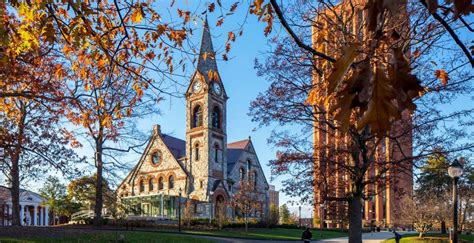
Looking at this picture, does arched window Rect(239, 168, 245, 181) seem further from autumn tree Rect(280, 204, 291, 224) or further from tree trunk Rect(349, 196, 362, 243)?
tree trunk Rect(349, 196, 362, 243)

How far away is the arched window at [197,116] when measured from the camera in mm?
53250

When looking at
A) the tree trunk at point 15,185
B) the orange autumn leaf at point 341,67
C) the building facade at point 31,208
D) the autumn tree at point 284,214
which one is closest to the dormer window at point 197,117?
the building facade at point 31,208

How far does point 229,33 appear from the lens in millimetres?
6723

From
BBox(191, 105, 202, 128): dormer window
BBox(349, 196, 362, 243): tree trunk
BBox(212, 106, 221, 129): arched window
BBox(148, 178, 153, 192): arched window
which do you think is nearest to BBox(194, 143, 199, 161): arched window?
BBox(191, 105, 202, 128): dormer window

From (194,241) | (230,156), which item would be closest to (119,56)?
(194,241)

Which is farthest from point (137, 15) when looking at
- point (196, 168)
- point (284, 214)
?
point (284, 214)

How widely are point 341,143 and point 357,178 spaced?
1.89 m

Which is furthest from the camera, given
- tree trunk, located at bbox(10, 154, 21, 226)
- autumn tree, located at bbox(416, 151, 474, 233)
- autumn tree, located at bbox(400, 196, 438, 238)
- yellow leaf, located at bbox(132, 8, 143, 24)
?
autumn tree, located at bbox(416, 151, 474, 233)

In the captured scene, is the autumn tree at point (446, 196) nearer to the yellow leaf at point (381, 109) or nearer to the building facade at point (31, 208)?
the yellow leaf at point (381, 109)

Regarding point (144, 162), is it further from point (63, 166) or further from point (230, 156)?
point (63, 166)

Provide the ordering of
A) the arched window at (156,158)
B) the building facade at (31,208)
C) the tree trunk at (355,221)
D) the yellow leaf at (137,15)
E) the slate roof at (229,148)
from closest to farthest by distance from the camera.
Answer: the yellow leaf at (137,15) < the tree trunk at (355,221) < the building facade at (31,208) < the arched window at (156,158) < the slate roof at (229,148)

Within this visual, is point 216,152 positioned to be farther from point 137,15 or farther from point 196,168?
point 137,15

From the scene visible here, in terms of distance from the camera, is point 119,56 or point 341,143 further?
point 341,143

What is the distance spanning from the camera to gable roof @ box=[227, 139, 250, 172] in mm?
58838
